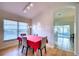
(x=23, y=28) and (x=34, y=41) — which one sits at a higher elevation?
(x=23, y=28)

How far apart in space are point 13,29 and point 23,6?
72cm

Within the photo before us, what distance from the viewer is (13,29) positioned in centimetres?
304

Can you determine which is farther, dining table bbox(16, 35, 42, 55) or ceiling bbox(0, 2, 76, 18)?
dining table bbox(16, 35, 42, 55)

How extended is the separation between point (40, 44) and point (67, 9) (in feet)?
4.18

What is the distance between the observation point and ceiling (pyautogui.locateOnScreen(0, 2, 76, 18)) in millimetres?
A: 2834

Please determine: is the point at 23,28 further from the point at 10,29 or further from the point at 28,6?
the point at 28,6

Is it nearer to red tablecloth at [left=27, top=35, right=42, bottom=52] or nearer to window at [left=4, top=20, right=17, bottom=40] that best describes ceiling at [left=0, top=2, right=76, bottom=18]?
window at [left=4, top=20, right=17, bottom=40]

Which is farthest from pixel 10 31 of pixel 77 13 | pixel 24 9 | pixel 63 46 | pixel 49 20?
pixel 77 13

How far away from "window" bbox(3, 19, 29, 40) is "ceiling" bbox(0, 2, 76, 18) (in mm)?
295

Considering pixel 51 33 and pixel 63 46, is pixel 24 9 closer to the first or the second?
pixel 51 33

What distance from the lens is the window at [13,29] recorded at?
2973 mm

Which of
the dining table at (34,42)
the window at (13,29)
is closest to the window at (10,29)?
the window at (13,29)

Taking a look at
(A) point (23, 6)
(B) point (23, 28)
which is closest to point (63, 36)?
(B) point (23, 28)

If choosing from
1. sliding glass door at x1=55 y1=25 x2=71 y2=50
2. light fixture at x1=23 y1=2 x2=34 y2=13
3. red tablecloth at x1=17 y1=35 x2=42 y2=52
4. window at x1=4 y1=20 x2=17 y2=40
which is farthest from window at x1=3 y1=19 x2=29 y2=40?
sliding glass door at x1=55 y1=25 x2=71 y2=50
